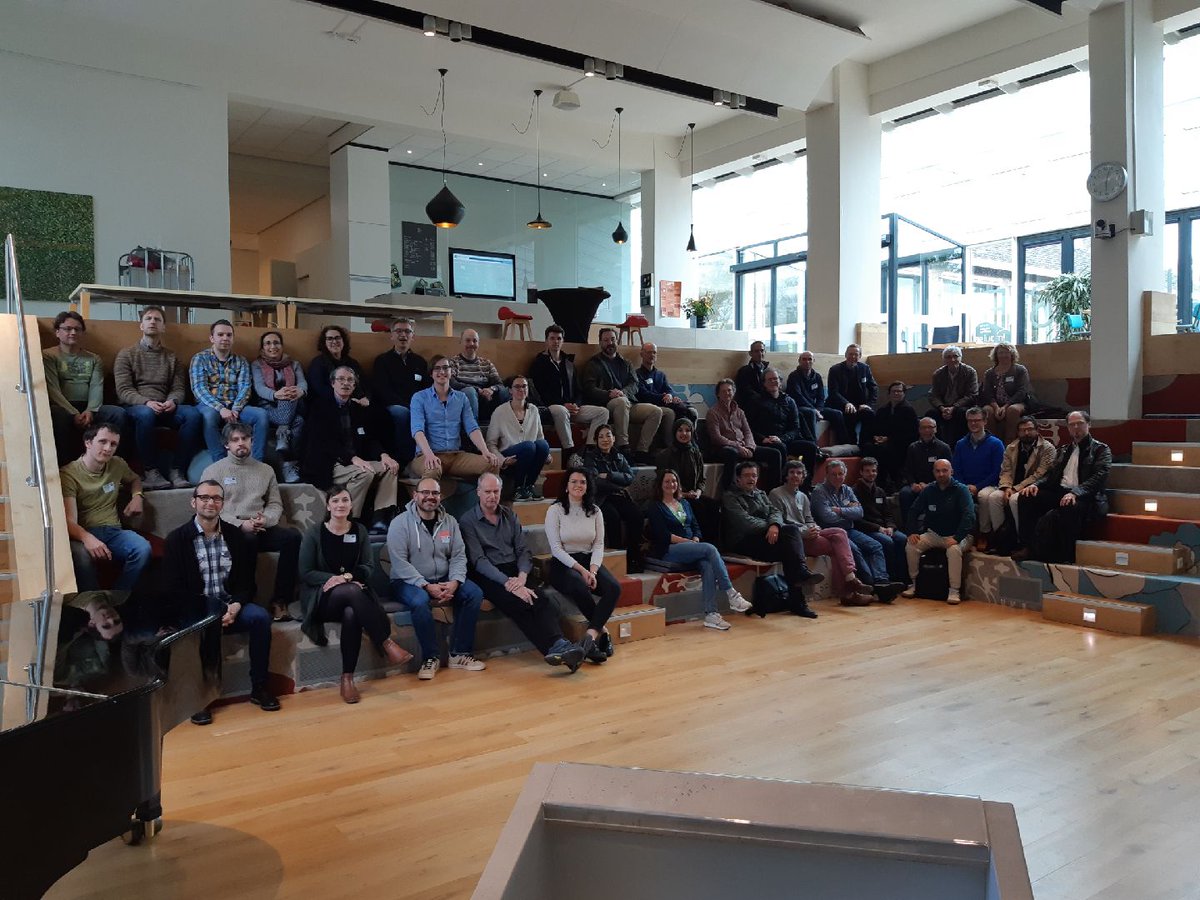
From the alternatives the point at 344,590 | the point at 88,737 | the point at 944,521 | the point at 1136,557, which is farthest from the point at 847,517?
the point at 88,737

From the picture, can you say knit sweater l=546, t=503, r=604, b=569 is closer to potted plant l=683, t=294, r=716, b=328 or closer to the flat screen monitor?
potted plant l=683, t=294, r=716, b=328

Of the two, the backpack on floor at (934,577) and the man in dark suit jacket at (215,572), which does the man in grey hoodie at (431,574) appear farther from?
the backpack on floor at (934,577)

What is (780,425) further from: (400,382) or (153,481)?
(153,481)

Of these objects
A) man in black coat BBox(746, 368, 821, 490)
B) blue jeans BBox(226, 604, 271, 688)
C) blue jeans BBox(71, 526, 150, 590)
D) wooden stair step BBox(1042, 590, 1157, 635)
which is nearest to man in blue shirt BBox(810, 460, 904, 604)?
man in black coat BBox(746, 368, 821, 490)

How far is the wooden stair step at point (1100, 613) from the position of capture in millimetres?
5934

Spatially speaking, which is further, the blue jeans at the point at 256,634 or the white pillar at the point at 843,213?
the white pillar at the point at 843,213

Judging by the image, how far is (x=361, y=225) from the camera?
10992 mm

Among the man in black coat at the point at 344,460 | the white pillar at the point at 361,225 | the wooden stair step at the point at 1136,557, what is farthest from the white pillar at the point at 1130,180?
the white pillar at the point at 361,225

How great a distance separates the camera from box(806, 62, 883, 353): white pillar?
33.4 feet

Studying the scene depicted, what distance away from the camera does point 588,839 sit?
3.89 feet

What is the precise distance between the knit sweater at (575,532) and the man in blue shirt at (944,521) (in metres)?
2.95

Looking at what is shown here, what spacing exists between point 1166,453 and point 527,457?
17.0ft

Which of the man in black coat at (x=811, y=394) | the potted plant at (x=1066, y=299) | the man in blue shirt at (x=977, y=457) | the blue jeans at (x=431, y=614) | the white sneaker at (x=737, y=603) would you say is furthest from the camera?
the potted plant at (x=1066, y=299)

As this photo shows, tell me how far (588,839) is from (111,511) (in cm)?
436
